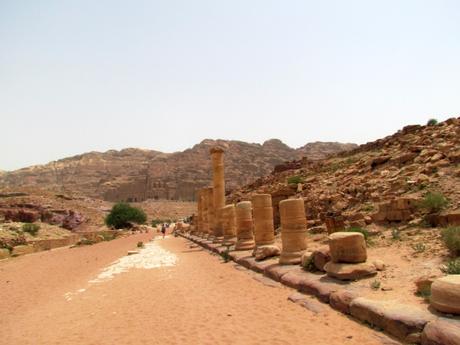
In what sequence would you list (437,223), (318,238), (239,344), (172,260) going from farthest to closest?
1. (172,260)
2. (318,238)
3. (437,223)
4. (239,344)

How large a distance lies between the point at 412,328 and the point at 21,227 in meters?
34.0

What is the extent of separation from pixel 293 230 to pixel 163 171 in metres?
114

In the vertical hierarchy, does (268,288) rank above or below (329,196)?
below

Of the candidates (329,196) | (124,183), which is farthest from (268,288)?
(124,183)

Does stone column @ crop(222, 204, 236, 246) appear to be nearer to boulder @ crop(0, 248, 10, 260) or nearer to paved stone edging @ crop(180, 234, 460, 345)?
paved stone edging @ crop(180, 234, 460, 345)

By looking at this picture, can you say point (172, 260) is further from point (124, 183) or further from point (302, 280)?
point (124, 183)

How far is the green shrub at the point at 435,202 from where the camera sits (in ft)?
38.2

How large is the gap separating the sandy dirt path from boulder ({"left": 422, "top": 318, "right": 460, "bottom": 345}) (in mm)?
655

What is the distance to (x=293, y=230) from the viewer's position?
1170 cm

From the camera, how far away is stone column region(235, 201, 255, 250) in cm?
1615

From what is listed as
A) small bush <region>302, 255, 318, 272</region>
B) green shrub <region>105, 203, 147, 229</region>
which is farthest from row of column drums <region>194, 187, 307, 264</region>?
green shrub <region>105, 203, 147, 229</region>

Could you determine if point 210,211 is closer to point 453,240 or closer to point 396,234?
point 396,234

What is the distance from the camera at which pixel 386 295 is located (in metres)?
7.01

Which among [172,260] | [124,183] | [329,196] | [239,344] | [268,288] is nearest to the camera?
[239,344]
